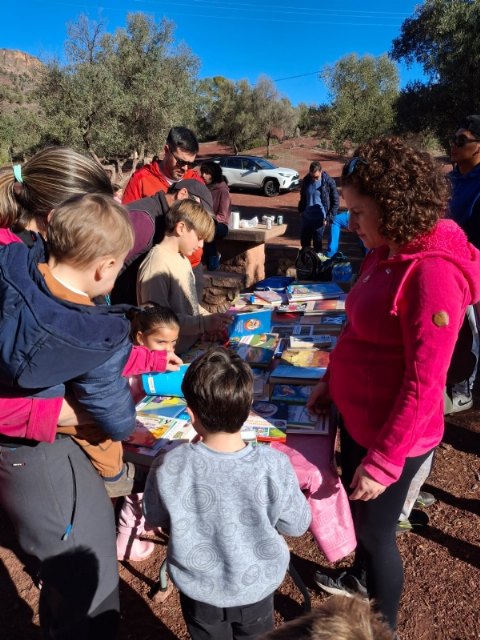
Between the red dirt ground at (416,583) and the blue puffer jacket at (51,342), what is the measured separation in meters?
1.34

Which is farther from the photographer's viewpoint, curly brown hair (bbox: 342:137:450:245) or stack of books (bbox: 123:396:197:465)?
stack of books (bbox: 123:396:197:465)

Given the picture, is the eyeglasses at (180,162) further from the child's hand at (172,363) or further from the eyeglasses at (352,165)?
the eyeglasses at (352,165)

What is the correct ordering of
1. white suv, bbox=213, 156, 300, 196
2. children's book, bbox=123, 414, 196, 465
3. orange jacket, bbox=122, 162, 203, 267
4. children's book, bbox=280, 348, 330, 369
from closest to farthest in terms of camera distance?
1. children's book, bbox=123, 414, 196, 465
2. children's book, bbox=280, 348, 330, 369
3. orange jacket, bbox=122, 162, 203, 267
4. white suv, bbox=213, 156, 300, 196

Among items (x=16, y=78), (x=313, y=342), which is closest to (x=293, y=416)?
(x=313, y=342)

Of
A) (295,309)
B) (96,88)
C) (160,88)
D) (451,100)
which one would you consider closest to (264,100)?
(160,88)

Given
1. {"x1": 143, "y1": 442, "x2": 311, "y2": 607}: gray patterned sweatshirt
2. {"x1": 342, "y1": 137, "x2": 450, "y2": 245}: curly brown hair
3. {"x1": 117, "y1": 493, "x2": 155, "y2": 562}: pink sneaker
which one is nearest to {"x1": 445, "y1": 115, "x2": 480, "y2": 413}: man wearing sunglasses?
{"x1": 342, "y1": 137, "x2": 450, "y2": 245}: curly brown hair

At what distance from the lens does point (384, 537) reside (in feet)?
5.15

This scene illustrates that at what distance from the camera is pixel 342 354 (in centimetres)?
163

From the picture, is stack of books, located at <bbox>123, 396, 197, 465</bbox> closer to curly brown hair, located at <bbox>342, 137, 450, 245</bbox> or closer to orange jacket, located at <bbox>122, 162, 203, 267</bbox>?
curly brown hair, located at <bbox>342, 137, 450, 245</bbox>

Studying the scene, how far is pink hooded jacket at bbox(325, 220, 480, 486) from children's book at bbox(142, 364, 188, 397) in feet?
2.69

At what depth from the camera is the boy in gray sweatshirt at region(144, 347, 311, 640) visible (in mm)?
1270

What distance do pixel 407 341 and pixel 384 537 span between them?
71cm

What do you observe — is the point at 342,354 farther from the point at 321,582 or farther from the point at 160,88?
the point at 160,88

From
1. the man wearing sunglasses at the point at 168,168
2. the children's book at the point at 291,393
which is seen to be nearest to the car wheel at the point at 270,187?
the man wearing sunglasses at the point at 168,168
